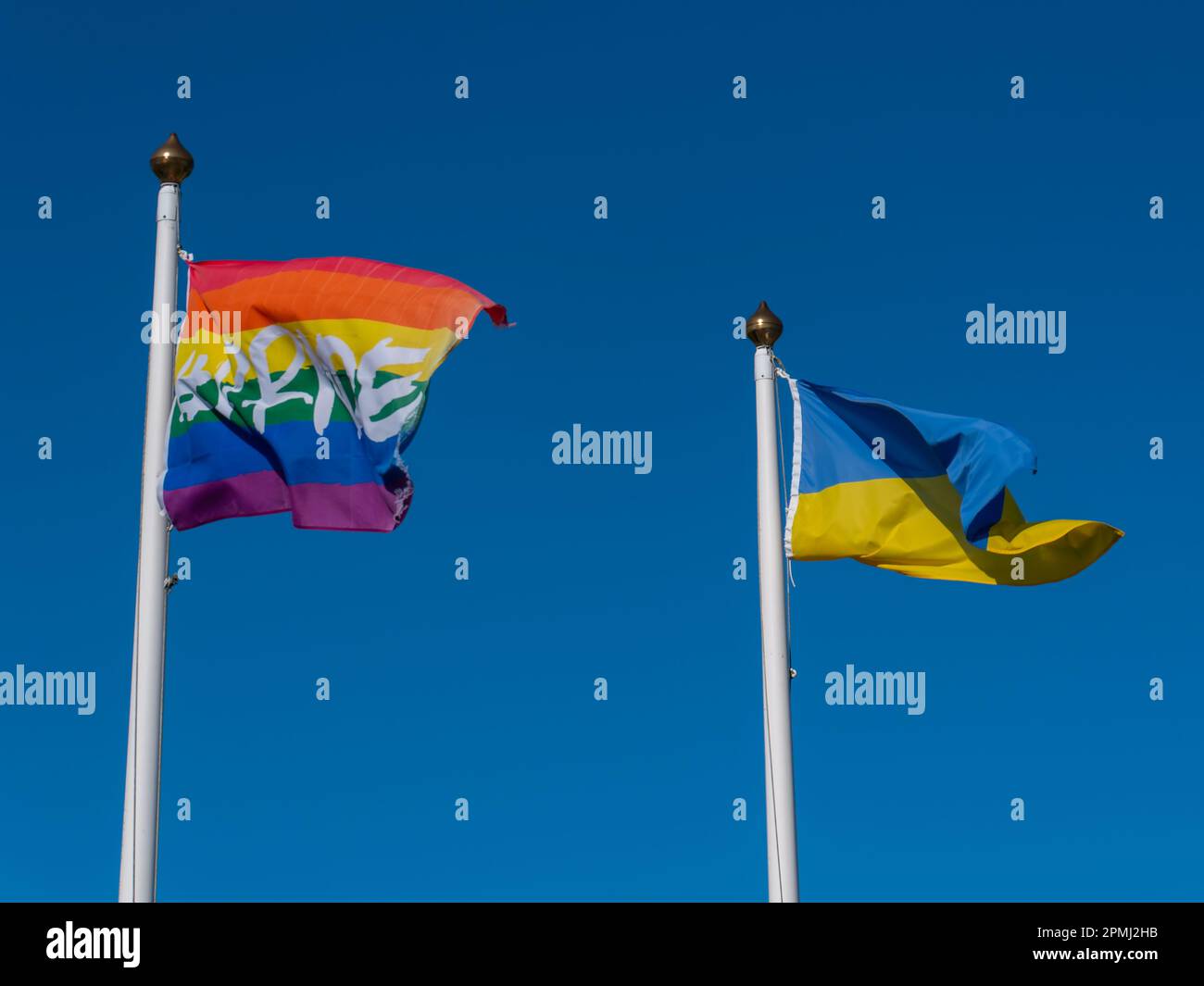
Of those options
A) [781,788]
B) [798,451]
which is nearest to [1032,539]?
[798,451]

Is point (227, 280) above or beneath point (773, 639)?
above

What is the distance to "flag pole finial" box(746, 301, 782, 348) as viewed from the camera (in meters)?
19.7

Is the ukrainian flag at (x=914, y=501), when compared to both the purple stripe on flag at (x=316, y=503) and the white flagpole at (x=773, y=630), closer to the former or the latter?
the white flagpole at (x=773, y=630)

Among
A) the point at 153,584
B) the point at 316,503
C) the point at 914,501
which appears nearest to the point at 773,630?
the point at 914,501

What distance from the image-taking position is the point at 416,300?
17156mm

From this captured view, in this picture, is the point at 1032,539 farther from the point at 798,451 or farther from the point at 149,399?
the point at 149,399

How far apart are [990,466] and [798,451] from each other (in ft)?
6.48

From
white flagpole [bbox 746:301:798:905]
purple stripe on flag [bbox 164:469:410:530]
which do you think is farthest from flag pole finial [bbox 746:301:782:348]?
purple stripe on flag [bbox 164:469:410:530]

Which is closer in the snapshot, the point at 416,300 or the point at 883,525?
the point at 416,300

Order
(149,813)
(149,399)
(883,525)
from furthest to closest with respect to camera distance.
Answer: (883,525), (149,399), (149,813)

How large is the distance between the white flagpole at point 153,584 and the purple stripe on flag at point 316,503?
56 cm

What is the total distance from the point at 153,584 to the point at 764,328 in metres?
6.71
